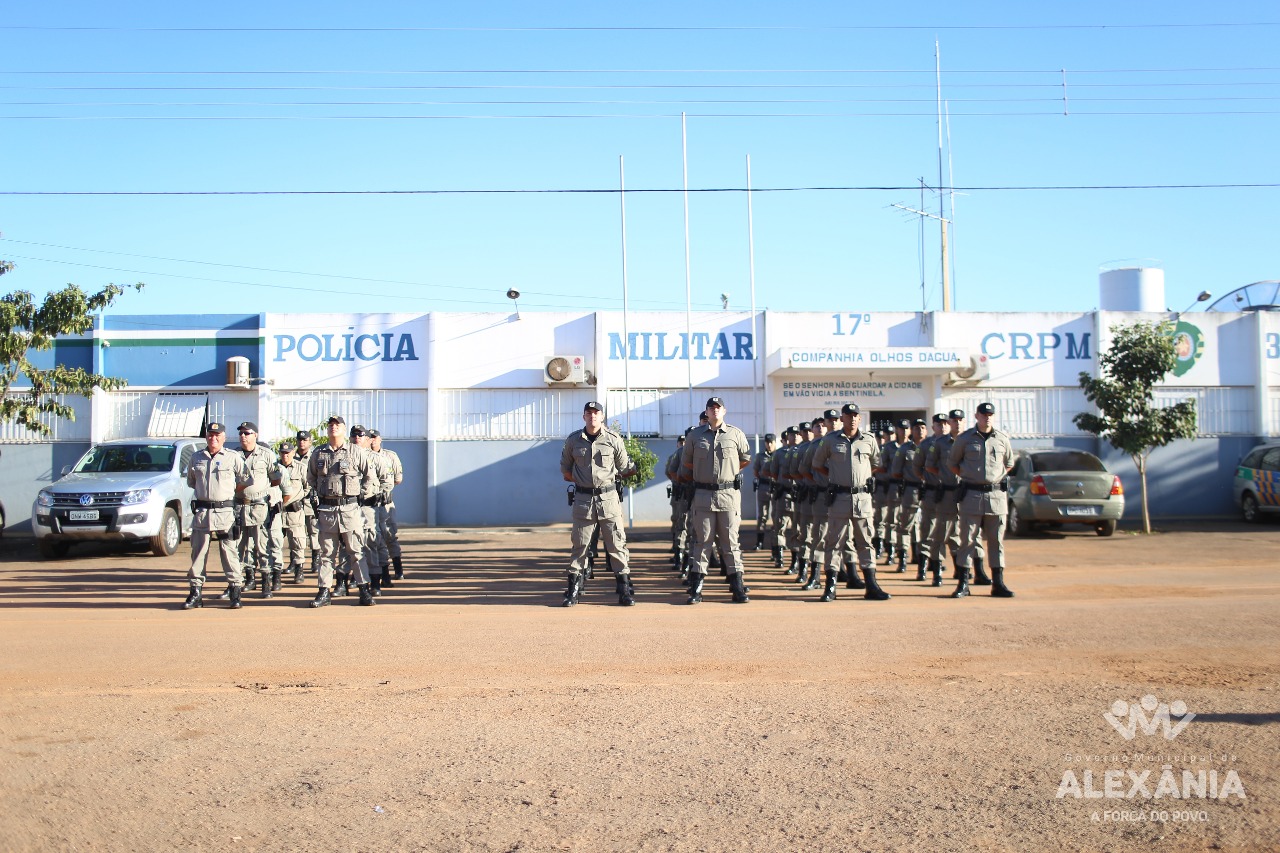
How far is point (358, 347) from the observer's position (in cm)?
2238

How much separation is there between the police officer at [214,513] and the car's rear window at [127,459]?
6212mm

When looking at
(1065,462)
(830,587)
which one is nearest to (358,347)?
(1065,462)

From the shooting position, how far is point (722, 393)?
22.6m

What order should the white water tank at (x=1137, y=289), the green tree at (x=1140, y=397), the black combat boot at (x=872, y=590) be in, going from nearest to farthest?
the black combat boot at (x=872, y=590)
the green tree at (x=1140, y=397)
the white water tank at (x=1137, y=289)

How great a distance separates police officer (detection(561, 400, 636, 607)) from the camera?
992 cm

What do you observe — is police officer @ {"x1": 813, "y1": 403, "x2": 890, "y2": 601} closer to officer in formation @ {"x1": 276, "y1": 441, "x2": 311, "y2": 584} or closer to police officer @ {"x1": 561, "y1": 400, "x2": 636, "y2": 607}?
police officer @ {"x1": 561, "y1": 400, "x2": 636, "y2": 607}

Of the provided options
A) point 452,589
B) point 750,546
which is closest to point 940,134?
point 750,546

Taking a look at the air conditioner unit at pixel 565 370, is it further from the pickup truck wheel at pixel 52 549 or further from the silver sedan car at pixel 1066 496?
the pickup truck wheel at pixel 52 549

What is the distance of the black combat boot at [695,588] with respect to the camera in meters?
9.91

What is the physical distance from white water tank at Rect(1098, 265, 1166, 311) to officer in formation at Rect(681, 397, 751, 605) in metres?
22.6

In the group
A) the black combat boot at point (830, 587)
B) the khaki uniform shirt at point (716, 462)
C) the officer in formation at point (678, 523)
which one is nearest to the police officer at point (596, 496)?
the khaki uniform shirt at point (716, 462)

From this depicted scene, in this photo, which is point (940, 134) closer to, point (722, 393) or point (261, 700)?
point (722, 393)

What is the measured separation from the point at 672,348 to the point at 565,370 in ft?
8.31

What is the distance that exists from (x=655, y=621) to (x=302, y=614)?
351 centimetres
